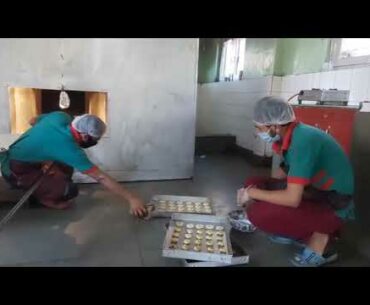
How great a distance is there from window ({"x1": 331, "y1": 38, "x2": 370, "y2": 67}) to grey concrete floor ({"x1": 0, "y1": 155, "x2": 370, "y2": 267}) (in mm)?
1072

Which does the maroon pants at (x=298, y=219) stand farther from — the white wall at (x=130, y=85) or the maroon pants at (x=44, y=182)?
the white wall at (x=130, y=85)

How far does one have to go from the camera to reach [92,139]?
4.97 ft

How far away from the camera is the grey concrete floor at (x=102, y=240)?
128 cm

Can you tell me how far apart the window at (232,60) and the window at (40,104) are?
75.3 inches

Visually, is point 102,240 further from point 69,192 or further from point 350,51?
point 350,51

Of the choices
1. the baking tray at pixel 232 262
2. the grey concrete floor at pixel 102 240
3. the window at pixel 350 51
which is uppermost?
the window at pixel 350 51

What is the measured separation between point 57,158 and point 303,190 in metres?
1.14

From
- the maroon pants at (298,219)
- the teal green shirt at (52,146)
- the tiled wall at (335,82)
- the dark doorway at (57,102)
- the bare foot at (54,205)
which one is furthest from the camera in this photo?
the dark doorway at (57,102)

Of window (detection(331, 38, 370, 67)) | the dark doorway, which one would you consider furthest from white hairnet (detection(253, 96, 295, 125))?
the dark doorway

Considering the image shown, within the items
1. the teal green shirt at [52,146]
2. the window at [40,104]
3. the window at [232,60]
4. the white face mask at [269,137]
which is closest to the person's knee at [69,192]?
the teal green shirt at [52,146]

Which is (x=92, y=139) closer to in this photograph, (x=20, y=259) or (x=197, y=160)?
(x=20, y=259)

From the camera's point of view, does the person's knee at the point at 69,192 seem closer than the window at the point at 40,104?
Yes
